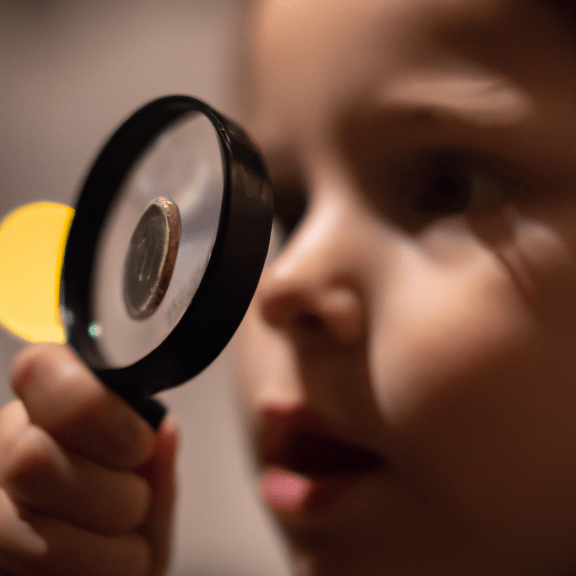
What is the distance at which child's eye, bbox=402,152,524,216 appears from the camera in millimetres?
457

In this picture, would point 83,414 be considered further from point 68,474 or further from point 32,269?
point 32,269

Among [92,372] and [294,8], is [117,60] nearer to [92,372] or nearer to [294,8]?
[294,8]

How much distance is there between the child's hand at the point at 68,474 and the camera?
1.42ft

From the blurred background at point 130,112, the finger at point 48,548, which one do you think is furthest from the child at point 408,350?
the blurred background at point 130,112

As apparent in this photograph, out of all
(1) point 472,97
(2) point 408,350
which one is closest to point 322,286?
(2) point 408,350

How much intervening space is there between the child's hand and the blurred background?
1.96ft

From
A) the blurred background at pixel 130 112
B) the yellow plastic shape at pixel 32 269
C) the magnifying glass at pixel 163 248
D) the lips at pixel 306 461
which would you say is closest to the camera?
the magnifying glass at pixel 163 248

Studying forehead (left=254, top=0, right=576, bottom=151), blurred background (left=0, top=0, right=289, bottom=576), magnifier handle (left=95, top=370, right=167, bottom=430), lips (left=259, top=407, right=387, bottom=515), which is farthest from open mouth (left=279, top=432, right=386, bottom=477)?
blurred background (left=0, top=0, right=289, bottom=576)

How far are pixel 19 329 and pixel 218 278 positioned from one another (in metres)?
0.36

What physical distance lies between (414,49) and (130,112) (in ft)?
2.60

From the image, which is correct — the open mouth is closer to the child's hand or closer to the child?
the child

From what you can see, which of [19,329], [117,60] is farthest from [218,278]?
[117,60]

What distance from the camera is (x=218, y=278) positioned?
342mm

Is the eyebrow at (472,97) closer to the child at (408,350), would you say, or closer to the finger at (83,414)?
the child at (408,350)
